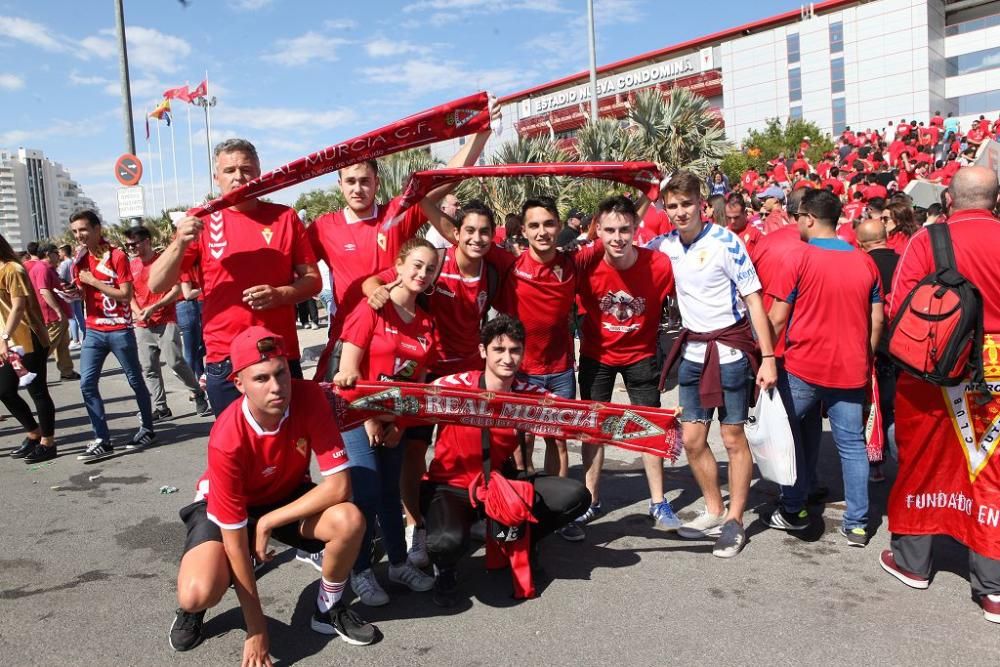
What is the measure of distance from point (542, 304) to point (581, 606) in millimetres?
1753

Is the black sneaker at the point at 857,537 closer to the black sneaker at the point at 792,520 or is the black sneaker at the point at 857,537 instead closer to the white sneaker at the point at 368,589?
the black sneaker at the point at 792,520

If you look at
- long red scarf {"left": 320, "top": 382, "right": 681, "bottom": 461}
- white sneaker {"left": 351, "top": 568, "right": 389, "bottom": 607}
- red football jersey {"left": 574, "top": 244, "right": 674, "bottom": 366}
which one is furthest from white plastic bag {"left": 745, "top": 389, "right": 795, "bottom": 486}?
white sneaker {"left": 351, "top": 568, "right": 389, "bottom": 607}

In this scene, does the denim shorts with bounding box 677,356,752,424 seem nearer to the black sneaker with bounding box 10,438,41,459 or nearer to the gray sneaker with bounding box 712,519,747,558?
the gray sneaker with bounding box 712,519,747,558

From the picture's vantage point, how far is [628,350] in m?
→ 4.45

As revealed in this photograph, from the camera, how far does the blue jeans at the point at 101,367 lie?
6566 mm

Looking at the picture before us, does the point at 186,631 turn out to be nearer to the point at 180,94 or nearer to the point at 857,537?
the point at 857,537

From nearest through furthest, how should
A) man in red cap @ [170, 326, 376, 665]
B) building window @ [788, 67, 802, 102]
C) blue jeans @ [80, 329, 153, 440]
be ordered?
1. man in red cap @ [170, 326, 376, 665]
2. blue jeans @ [80, 329, 153, 440]
3. building window @ [788, 67, 802, 102]

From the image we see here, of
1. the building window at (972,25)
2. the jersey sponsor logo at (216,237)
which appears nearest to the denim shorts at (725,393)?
the jersey sponsor logo at (216,237)

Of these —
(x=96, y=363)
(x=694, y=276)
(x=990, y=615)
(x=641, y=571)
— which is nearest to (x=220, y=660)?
(x=641, y=571)

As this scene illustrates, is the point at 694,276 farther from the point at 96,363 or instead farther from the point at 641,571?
the point at 96,363

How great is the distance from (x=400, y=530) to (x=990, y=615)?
109 inches

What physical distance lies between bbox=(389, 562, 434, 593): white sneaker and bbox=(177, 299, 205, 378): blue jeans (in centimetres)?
534

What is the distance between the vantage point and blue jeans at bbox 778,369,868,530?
161 inches

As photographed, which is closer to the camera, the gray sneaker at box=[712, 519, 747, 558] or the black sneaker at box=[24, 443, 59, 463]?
the gray sneaker at box=[712, 519, 747, 558]
